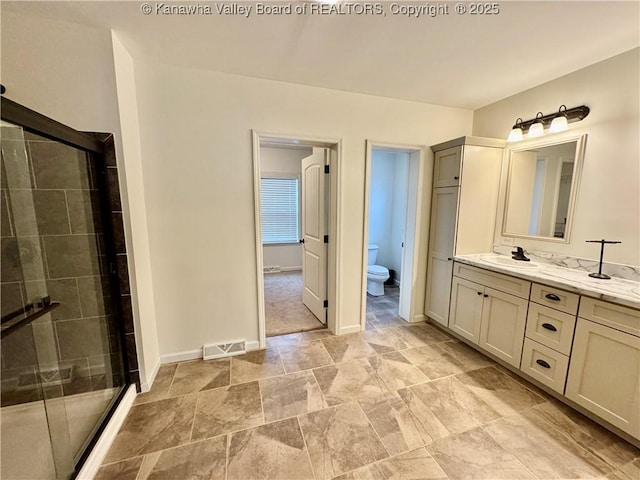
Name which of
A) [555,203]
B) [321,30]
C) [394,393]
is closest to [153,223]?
[321,30]

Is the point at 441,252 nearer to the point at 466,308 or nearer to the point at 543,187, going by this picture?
the point at 466,308

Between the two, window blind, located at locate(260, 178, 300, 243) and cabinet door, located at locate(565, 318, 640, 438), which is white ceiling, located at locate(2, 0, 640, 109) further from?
window blind, located at locate(260, 178, 300, 243)

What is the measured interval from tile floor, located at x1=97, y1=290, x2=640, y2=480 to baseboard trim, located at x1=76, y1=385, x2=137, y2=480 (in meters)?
0.04

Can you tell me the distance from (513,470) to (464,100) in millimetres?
3012

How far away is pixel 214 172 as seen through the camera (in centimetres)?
219

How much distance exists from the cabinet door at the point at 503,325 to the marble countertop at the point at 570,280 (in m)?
0.21

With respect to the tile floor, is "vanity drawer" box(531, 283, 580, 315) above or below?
above

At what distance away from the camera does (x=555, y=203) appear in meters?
2.27

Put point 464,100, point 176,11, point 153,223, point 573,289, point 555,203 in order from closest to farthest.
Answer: point 176,11, point 573,289, point 153,223, point 555,203, point 464,100

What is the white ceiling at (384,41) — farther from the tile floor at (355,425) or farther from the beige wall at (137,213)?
the tile floor at (355,425)

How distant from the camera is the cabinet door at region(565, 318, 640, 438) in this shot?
4.81ft

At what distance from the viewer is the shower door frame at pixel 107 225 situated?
1292 millimetres

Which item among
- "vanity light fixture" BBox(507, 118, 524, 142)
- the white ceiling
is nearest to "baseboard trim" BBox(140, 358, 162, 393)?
the white ceiling

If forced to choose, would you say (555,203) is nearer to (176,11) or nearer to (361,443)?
(361,443)
